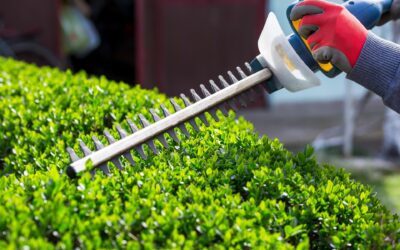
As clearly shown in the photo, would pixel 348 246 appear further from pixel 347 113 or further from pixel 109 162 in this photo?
pixel 347 113

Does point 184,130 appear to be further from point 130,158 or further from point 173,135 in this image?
point 130,158

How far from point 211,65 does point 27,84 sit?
6185 mm

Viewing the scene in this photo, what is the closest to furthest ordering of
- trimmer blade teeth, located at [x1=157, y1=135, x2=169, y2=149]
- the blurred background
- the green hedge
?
the green hedge, trimmer blade teeth, located at [x1=157, y1=135, x2=169, y2=149], the blurred background

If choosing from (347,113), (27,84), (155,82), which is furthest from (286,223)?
(155,82)

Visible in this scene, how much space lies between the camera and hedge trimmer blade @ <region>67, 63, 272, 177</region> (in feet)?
8.89

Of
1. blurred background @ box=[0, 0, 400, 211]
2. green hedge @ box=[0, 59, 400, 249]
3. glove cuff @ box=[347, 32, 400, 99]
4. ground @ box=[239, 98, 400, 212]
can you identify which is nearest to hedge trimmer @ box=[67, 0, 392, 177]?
green hedge @ box=[0, 59, 400, 249]

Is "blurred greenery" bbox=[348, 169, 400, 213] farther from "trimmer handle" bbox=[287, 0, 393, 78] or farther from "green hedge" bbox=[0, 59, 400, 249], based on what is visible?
"green hedge" bbox=[0, 59, 400, 249]

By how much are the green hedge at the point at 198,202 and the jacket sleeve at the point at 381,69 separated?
0.35 meters

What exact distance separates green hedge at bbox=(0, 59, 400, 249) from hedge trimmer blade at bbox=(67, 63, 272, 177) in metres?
0.05

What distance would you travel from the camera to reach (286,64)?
3084mm

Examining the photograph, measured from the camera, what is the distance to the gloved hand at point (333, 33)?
2.82 m

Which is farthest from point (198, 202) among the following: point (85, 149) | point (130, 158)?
point (85, 149)

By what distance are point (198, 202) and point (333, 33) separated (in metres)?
0.79

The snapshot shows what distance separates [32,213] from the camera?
92.8 inches
